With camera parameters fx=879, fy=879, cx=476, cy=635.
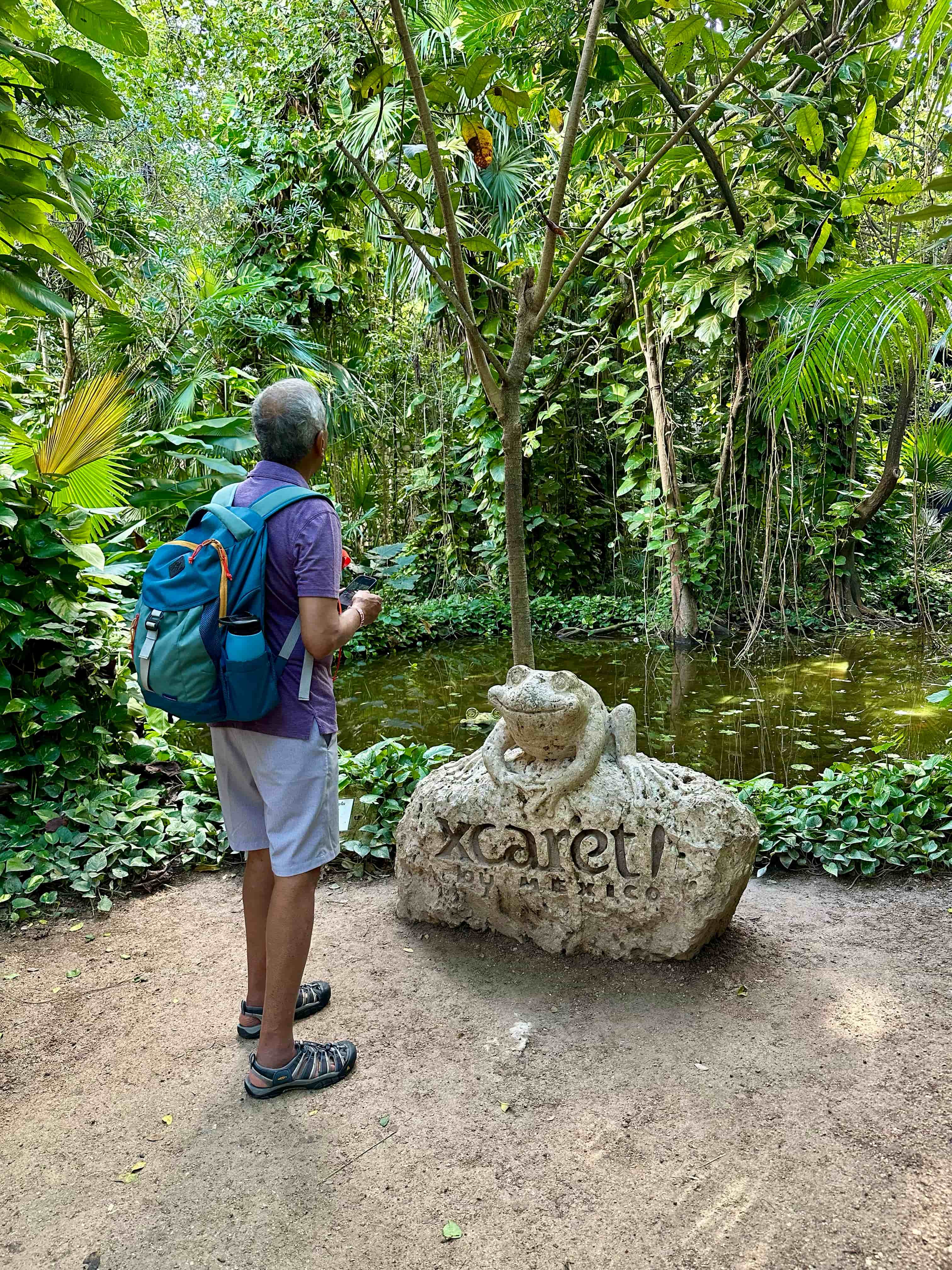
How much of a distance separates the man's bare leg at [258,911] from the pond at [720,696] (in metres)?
2.83

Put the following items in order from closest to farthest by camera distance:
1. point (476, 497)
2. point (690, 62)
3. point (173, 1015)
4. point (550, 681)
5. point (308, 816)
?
point (308, 816), point (173, 1015), point (550, 681), point (690, 62), point (476, 497)

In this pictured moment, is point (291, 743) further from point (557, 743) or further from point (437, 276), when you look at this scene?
point (437, 276)

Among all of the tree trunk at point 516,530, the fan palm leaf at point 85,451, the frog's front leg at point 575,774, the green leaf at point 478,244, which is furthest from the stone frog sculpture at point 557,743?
the fan palm leaf at point 85,451

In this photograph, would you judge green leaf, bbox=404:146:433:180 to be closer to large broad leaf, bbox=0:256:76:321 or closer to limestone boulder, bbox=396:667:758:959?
large broad leaf, bbox=0:256:76:321

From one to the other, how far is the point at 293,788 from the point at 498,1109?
873 mm

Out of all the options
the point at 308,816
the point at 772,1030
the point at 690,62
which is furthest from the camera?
the point at 690,62

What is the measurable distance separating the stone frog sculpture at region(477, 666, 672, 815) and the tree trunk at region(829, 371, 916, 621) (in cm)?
537

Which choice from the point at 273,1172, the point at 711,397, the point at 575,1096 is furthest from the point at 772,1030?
the point at 711,397

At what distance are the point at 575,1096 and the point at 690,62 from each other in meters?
3.71

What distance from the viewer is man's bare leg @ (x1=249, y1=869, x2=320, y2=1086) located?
1.99m

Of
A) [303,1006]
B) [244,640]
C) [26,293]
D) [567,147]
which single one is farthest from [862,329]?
[303,1006]

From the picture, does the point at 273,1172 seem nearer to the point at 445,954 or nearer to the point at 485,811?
the point at 445,954

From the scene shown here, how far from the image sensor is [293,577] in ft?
6.43

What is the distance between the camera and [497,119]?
27.5ft
